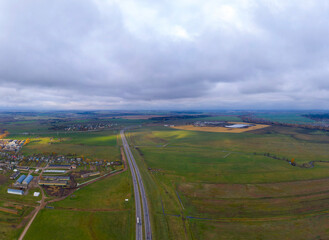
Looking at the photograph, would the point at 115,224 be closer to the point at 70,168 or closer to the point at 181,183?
Result: the point at 181,183

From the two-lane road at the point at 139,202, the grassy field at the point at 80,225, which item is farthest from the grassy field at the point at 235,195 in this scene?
the grassy field at the point at 80,225

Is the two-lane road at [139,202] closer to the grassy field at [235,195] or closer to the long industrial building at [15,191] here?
the grassy field at [235,195]

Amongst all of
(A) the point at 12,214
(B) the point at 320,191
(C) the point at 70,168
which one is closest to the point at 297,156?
(B) the point at 320,191

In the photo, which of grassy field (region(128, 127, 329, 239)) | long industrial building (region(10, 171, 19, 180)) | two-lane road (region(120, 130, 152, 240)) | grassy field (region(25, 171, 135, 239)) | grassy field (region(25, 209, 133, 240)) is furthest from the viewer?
long industrial building (region(10, 171, 19, 180))

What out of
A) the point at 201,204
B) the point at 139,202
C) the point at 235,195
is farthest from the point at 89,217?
the point at 235,195

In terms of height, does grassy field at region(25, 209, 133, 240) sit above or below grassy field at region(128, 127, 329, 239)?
below

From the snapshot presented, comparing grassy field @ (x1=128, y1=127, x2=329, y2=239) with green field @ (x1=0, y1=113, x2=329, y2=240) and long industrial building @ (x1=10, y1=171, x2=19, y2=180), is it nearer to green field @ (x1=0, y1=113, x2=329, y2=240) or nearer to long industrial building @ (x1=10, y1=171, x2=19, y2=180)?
green field @ (x1=0, y1=113, x2=329, y2=240)

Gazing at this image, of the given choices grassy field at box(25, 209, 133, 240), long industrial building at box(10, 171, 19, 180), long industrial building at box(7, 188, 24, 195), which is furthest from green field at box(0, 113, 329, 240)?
long industrial building at box(10, 171, 19, 180)

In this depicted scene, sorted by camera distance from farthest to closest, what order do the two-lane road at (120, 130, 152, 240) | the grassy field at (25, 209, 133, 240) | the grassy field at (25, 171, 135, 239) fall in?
the two-lane road at (120, 130, 152, 240) < the grassy field at (25, 171, 135, 239) < the grassy field at (25, 209, 133, 240)
